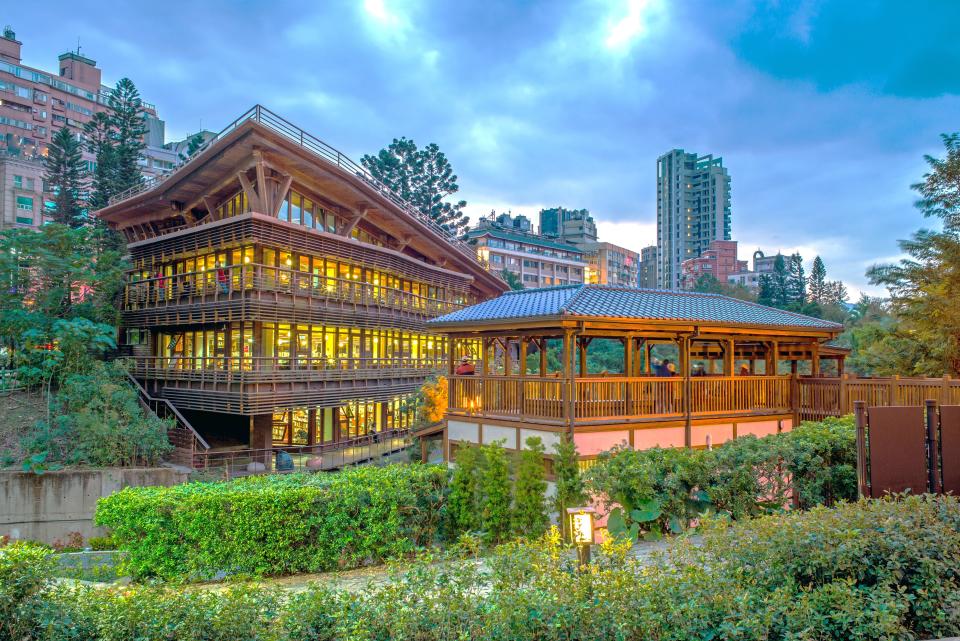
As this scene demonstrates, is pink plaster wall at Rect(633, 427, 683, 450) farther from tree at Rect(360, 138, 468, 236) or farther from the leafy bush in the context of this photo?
tree at Rect(360, 138, 468, 236)

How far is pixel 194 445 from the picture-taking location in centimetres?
2192

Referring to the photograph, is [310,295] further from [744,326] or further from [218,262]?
[744,326]

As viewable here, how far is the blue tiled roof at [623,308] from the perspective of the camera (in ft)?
45.0

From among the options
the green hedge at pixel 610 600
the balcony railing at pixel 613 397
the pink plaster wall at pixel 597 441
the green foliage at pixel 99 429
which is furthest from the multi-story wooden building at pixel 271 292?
the green hedge at pixel 610 600

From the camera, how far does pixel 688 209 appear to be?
490 ft

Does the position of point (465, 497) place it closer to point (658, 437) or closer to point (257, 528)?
point (257, 528)

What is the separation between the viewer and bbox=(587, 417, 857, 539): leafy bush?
984 cm

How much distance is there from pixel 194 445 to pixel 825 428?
67.3ft

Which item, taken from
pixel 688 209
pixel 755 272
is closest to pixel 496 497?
pixel 755 272

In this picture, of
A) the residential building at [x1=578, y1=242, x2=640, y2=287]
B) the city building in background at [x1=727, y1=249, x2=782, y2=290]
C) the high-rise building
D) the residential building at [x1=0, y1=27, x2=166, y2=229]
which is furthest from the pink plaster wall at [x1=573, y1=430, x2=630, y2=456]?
the high-rise building

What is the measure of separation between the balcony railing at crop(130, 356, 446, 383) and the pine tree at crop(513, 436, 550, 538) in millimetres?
14547

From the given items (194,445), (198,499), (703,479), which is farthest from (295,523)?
(194,445)

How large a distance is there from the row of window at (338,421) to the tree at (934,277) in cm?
1929

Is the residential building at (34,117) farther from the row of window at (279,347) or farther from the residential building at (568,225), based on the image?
the residential building at (568,225)
